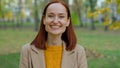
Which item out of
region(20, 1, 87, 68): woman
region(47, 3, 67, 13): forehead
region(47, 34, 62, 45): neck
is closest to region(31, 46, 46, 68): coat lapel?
region(20, 1, 87, 68): woman

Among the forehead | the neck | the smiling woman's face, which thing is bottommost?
the neck

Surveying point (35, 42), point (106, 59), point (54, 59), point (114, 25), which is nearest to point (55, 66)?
point (54, 59)

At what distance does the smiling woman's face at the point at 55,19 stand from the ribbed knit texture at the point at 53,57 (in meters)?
0.14

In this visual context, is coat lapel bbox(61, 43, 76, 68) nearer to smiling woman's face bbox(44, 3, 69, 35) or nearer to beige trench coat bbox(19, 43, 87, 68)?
beige trench coat bbox(19, 43, 87, 68)

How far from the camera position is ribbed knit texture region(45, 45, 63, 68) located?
8.85 feet

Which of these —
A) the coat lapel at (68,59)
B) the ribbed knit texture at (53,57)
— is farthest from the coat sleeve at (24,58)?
the coat lapel at (68,59)

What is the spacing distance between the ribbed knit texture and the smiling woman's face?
14cm

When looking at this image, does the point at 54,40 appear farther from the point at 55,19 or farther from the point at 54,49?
the point at 55,19

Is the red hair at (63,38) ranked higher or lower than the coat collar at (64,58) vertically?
higher

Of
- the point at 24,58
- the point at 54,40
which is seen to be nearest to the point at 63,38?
the point at 54,40

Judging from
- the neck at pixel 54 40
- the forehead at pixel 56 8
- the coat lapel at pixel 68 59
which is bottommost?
the coat lapel at pixel 68 59

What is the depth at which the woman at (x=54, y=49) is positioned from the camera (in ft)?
8.82

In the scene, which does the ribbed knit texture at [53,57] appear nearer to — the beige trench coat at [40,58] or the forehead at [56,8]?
the beige trench coat at [40,58]

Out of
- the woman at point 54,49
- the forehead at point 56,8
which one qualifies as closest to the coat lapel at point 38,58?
the woman at point 54,49
